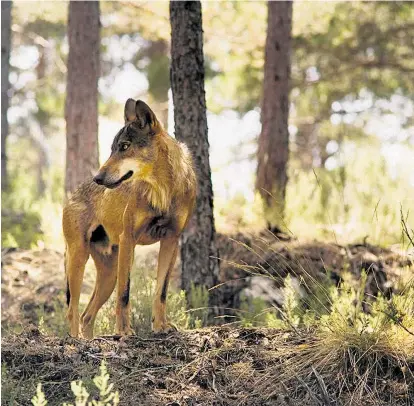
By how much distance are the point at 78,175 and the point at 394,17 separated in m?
9.07

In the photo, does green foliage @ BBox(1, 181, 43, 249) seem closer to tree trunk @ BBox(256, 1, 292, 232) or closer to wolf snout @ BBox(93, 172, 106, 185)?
tree trunk @ BBox(256, 1, 292, 232)

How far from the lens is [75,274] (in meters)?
6.88

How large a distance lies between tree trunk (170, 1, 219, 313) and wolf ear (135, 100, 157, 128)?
2479mm

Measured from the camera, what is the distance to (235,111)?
81.2ft

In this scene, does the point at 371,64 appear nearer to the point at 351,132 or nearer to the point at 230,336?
the point at 351,132

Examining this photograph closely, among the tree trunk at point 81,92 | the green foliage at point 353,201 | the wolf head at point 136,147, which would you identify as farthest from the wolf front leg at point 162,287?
the tree trunk at point 81,92

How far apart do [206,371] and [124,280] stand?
1.02 meters

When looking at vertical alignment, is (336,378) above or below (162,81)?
below

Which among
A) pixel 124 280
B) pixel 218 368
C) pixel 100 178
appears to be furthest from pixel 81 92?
pixel 218 368

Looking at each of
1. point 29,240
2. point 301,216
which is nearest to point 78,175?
point 29,240

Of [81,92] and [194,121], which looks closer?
[194,121]

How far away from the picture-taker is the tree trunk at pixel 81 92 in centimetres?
1347

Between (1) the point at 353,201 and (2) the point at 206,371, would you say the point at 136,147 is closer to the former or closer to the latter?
(2) the point at 206,371

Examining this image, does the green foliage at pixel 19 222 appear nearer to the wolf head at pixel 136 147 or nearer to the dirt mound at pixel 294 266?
the dirt mound at pixel 294 266
